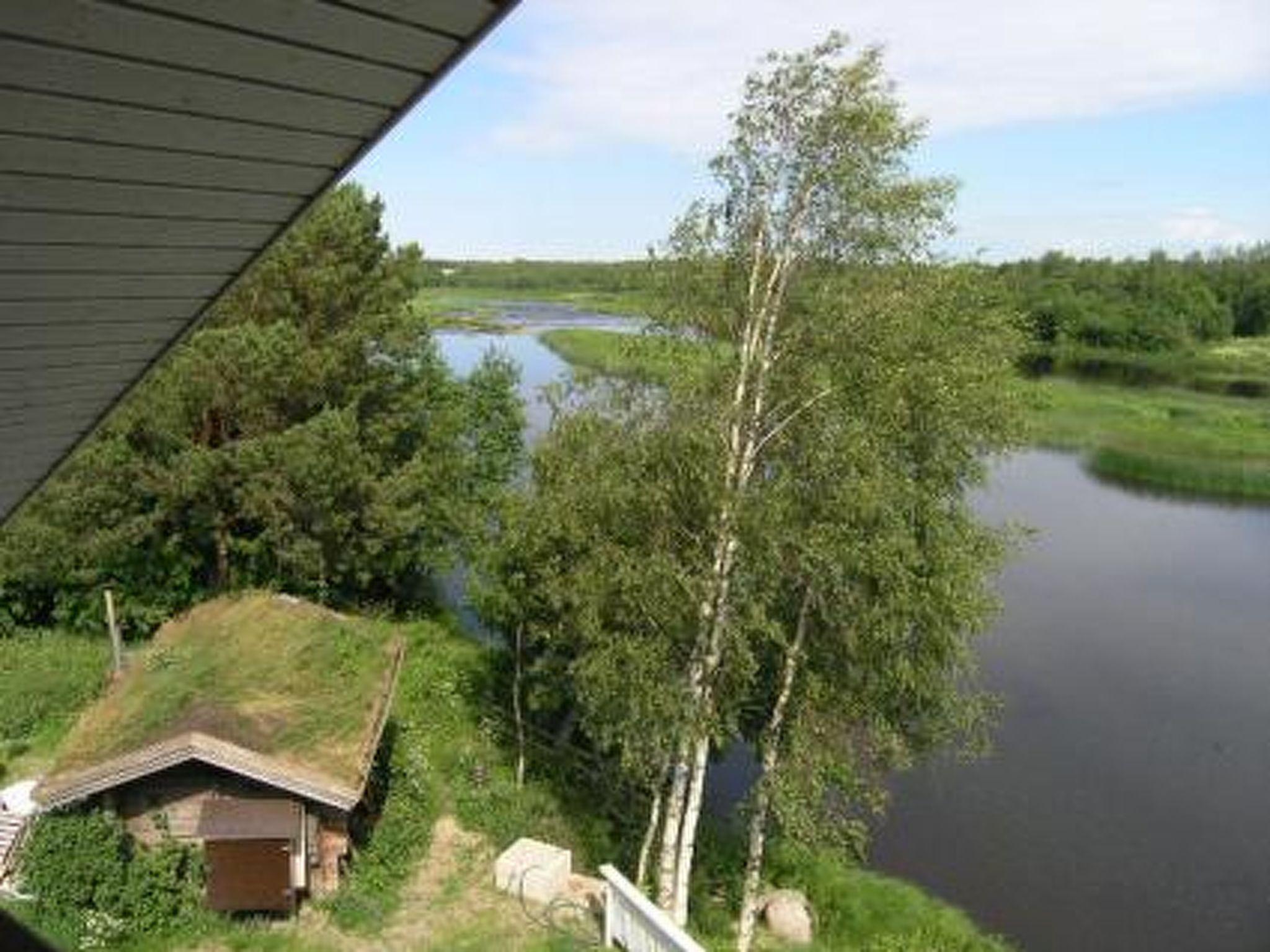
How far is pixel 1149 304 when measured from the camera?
10138 centimetres

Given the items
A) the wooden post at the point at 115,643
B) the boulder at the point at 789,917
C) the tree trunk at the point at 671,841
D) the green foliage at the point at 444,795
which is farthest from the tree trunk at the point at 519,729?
the wooden post at the point at 115,643

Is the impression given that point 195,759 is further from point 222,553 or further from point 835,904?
point 222,553

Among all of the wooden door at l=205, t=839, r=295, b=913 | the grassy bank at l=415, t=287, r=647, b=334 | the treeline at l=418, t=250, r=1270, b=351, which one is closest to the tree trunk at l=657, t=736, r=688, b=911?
the wooden door at l=205, t=839, r=295, b=913

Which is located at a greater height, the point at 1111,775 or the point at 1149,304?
the point at 1149,304

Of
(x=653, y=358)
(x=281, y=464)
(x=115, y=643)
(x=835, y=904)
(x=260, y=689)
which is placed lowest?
(x=835, y=904)

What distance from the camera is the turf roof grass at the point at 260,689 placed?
1504 centimetres

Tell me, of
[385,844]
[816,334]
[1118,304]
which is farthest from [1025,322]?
[1118,304]

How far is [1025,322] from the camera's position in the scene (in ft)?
49.6

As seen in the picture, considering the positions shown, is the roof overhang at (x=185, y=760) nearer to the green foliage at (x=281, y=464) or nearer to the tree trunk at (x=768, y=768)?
the tree trunk at (x=768, y=768)


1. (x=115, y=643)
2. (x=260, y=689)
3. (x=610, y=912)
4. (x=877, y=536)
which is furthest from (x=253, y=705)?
(x=877, y=536)

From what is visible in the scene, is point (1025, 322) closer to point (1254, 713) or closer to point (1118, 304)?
point (1254, 713)

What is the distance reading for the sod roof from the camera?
47.3 feet

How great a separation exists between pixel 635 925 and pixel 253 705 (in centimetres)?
618

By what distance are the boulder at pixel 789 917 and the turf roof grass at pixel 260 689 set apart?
6.31 meters
